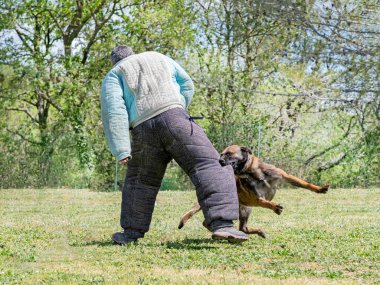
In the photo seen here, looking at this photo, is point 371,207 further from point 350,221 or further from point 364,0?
point 364,0

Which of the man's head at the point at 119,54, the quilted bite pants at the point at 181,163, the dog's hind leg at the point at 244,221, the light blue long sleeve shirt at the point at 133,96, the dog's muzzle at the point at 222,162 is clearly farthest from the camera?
the dog's hind leg at the point at 244,221

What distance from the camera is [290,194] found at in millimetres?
15281

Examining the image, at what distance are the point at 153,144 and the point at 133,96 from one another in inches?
19.7

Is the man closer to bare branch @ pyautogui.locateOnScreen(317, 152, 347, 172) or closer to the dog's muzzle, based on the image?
the dog's muzzle

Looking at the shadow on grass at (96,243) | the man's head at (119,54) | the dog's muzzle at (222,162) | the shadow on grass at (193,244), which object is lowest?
the shadow on grass at (96,243)

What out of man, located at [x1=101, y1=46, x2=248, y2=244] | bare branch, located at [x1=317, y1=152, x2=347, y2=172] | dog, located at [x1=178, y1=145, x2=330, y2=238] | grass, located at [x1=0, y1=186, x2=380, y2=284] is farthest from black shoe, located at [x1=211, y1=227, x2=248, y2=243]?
bare branch, located at [x1=317, y1=152, x2=347, y2=172]

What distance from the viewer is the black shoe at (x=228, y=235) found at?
21.2 ft

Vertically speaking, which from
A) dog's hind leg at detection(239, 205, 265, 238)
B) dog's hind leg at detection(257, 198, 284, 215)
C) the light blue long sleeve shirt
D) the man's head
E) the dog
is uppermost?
the man's head

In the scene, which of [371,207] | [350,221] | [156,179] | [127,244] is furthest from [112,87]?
[371,207]

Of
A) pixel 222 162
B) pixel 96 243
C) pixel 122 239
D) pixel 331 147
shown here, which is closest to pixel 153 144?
pixel 222 162

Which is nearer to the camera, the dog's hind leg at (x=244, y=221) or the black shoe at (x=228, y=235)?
the black shoe at (x=228, y=235)

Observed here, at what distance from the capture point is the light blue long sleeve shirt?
267 inches

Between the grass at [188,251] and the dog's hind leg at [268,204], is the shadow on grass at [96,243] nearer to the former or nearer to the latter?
the grass at [188,251]

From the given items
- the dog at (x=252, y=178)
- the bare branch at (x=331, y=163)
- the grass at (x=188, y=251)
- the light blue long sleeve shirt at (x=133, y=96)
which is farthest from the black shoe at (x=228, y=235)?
the bare branch at (x=331, y=163)
